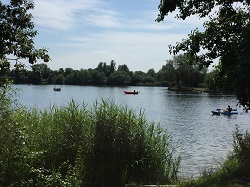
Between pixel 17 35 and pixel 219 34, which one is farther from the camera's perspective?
pixel 219 34

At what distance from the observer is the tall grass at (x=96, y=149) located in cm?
918

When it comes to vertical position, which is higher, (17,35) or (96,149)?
(17,35)

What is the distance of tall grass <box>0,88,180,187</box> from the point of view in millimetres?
9180

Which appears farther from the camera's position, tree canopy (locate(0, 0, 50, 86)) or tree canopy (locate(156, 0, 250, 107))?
tree canopy (locate(156, 0, 250, 107))

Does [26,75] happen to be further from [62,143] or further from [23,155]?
[62,143]

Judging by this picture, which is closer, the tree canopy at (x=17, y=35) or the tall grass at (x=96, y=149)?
the tree canopy at (x=17, y=35)

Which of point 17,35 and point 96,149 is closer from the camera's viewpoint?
point 17,35

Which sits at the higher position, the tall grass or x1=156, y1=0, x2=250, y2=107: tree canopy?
x1=156, y1=0, x2=250, y2=107: tree canopy

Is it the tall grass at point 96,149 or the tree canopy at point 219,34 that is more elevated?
the tree canopy at point 219,34

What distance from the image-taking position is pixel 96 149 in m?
9.70

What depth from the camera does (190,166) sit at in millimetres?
15906

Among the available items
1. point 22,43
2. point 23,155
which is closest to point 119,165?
point 23,155

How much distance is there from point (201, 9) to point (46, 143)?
6.85 m

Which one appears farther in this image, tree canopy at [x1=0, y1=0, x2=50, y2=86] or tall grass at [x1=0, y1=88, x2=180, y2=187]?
tall grass at [x1=0, y1=88, x2=180, y2=187]
